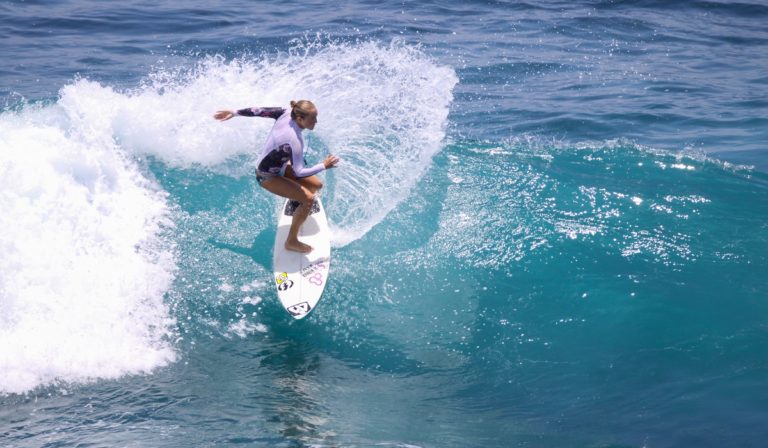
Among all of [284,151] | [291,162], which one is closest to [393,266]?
[291,162]

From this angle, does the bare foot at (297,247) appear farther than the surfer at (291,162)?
Yes

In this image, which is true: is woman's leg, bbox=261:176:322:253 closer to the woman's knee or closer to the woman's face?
the woman's knee

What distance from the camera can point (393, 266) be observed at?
9.62 metres

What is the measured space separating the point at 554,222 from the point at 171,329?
5.03 meters

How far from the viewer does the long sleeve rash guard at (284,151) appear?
27.2 ft

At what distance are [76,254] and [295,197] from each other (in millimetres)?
2517

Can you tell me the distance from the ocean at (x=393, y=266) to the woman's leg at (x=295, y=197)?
0.50m

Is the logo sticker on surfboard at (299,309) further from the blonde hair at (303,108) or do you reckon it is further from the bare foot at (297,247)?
the blonde hair at (303,108)

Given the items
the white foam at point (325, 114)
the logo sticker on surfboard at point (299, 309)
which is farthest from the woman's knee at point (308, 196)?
the white foam at point (325, 114)

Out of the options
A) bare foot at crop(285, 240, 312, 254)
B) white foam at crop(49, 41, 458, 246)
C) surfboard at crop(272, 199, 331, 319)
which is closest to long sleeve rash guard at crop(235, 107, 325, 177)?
bare foot at crop(285, 240, 312, 254)

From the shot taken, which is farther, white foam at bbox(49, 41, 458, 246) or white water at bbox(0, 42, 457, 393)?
white foam at bbox(49, 41, 458, 246)

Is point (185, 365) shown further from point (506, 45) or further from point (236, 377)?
point (506, 45)

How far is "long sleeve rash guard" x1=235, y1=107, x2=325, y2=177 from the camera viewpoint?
326 inches

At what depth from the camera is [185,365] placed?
7.73 m
